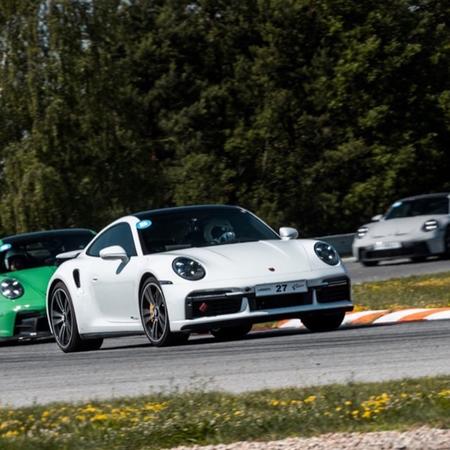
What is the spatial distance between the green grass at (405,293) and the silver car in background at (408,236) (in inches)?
190

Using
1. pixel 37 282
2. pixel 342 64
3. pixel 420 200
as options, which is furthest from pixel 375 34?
pixel 37 282

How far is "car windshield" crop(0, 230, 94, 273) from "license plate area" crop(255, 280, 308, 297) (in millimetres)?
4643

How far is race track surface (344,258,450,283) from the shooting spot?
2362cm

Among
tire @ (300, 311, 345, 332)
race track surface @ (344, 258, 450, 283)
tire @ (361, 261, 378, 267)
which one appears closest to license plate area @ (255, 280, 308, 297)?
tire @ (300, 311, 345, 332)

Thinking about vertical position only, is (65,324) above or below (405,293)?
above

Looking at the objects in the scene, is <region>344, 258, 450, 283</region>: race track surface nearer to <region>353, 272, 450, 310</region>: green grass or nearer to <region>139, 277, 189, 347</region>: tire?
<region>353, 272, 450, 310</region>: green grass

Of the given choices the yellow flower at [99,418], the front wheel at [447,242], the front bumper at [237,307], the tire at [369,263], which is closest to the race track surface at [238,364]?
the front bumper at [237,307]

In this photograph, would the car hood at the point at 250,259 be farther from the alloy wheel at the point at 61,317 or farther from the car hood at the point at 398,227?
the car hood at the point at 398,227

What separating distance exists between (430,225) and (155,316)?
14791mm

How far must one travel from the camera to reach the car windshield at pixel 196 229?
527 inches

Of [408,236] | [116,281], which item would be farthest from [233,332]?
[408,236]

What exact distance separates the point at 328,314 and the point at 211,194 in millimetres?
43879

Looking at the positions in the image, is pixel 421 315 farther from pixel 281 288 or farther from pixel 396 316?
pixel 281 288

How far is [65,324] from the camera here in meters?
14.3
